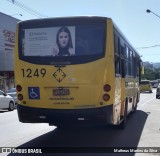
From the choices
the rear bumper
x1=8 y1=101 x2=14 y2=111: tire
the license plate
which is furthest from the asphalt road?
x1=8 y1=101 x2=14 y2=111: tire

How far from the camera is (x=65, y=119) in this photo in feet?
32.1

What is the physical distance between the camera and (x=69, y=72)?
32.3ft

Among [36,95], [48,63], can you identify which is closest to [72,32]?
[48,63]

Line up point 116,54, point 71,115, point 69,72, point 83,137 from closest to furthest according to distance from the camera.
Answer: point 71,115 → point 69,72 → point 116,54 → point 83,137

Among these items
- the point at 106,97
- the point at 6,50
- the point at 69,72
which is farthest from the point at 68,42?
the point at 6,50

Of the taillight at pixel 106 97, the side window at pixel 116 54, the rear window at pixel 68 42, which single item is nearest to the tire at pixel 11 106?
the side window at pixel 116 54

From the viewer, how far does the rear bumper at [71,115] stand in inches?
379

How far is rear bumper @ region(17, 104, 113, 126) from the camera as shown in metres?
9.63

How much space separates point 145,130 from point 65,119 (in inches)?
168

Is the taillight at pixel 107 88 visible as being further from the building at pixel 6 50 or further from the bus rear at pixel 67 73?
the building at pixel 6 50

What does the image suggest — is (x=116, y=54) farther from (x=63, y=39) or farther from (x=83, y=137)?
(x=83, y=137)

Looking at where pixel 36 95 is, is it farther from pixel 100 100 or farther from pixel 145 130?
pixel 145 130

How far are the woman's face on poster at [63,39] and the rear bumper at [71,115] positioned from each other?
63.7 inches

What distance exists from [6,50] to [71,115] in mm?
34093
